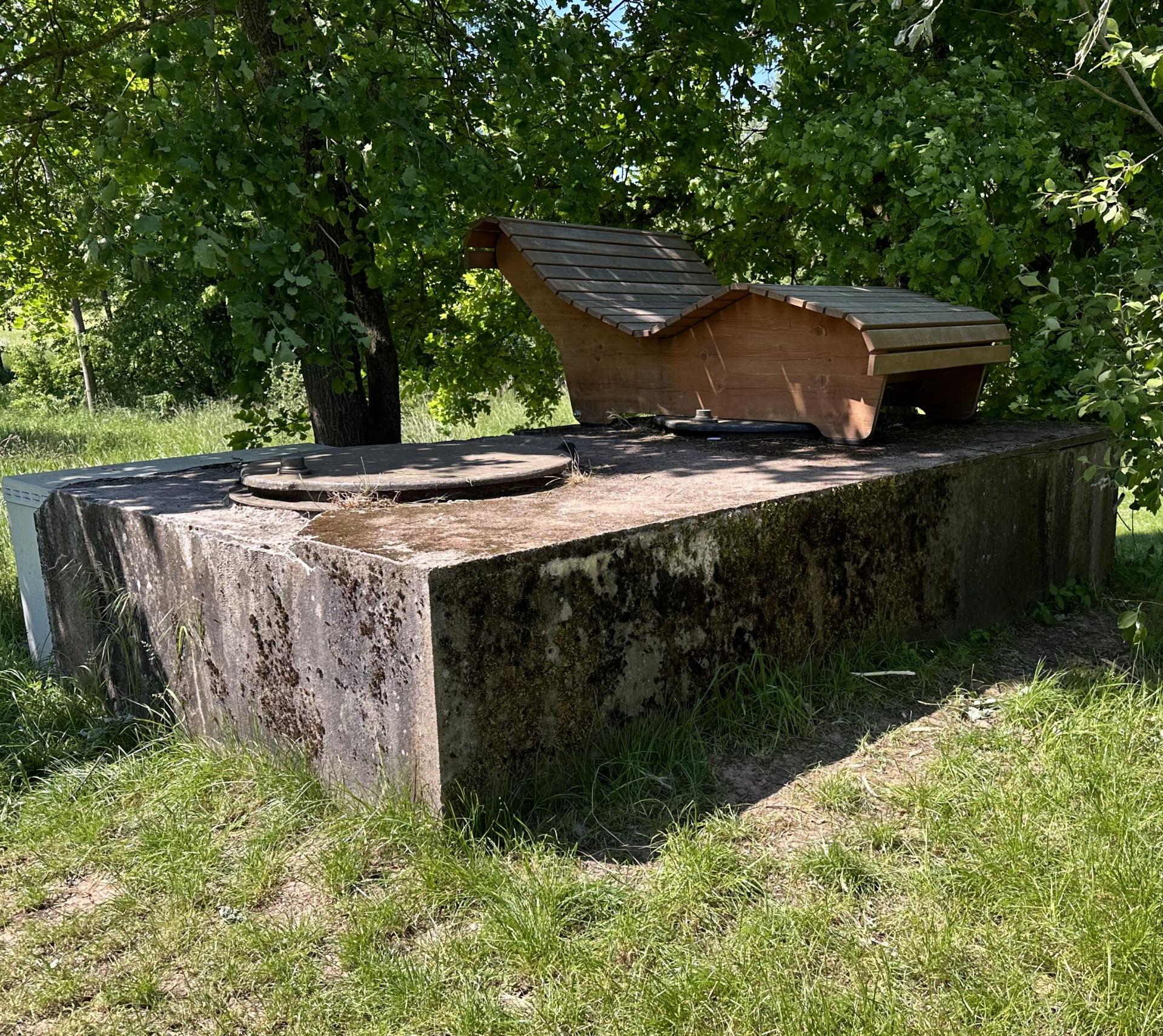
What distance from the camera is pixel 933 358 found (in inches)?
178

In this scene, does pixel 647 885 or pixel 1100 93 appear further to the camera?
Answer: pixel 1100 93

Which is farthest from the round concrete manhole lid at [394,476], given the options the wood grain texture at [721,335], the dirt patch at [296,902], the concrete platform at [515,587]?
the dirt patch at [296,902]

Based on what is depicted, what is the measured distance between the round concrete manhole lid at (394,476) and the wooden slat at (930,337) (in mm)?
1259

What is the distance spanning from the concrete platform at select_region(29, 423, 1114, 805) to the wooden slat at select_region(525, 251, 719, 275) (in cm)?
146

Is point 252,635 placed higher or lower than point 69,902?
higher

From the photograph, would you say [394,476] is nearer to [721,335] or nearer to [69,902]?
[69,902]

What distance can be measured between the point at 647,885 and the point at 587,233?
14.2ft

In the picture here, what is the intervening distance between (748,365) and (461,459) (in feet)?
4.70

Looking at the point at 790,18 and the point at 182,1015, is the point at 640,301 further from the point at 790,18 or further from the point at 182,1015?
the point at 182,1015

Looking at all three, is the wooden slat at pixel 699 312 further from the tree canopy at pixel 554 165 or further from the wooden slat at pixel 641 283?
the tree canopy at pixel 554 165

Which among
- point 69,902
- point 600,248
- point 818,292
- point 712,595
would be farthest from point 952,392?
point 69,902

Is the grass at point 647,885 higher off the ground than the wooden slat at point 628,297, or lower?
lower

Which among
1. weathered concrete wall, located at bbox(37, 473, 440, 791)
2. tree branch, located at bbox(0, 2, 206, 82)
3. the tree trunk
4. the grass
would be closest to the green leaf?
weathered concrete wall, located at bbox(37, 473, 440, 791)

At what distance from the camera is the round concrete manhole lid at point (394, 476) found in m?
3.56
